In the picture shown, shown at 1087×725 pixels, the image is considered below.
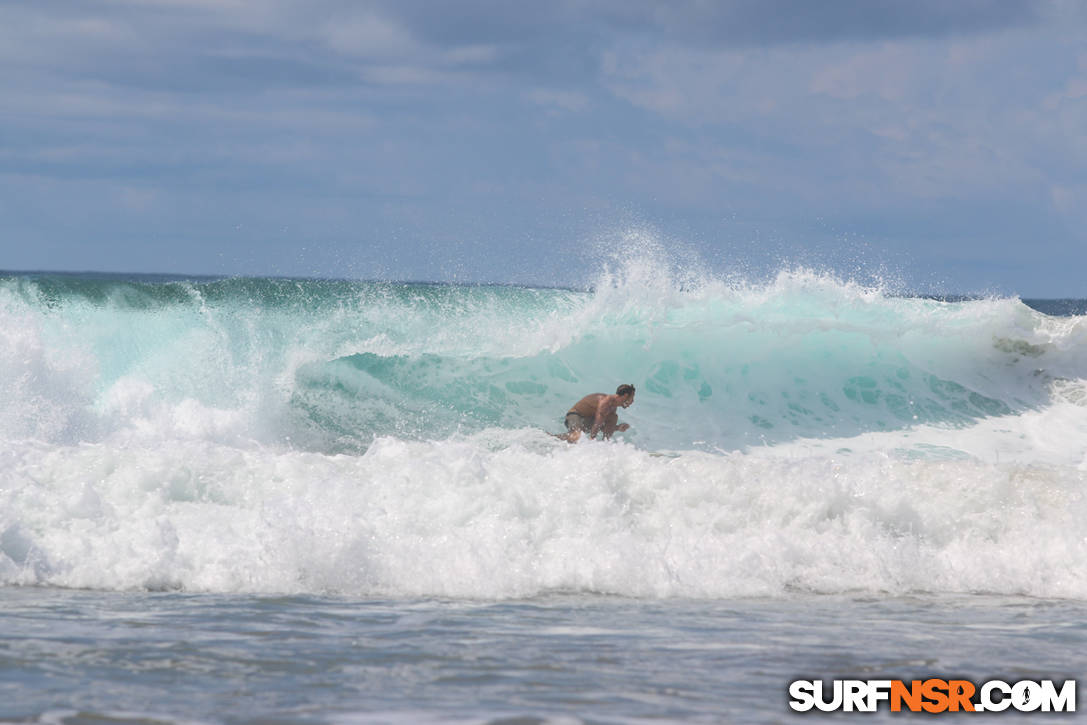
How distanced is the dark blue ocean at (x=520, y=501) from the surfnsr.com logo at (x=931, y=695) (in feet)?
0.45

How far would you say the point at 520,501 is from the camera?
28.6 feet

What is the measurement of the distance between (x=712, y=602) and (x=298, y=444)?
786 centimetres

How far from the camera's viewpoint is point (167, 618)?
6363 millimetres

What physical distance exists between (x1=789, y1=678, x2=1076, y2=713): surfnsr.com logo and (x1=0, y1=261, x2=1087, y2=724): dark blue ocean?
0.45 feet

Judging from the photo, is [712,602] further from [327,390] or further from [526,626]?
[327,390]

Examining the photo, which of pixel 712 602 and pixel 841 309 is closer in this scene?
pixel 712 602

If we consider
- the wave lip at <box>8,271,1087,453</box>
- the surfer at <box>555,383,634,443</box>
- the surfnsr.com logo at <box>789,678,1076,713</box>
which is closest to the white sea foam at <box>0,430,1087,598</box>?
the surfnsr.com logo at <box>789,678,1076,713</box>

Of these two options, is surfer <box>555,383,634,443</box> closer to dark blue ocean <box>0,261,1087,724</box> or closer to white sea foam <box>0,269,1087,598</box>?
white sea foam <box>0,269,1087,598</box>

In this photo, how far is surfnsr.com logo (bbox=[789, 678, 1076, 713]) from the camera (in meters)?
4.67

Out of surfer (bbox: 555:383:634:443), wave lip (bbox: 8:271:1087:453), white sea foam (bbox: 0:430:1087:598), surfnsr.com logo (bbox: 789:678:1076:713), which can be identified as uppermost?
wave lip (bbox: 8:271:1087:453)

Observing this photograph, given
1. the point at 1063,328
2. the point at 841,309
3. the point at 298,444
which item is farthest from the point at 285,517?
the point at 1063,328

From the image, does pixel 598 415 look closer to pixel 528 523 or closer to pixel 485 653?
pixel 528 523

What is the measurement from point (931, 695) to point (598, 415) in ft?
27.1

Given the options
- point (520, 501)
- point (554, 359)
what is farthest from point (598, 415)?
point (520, 501)
